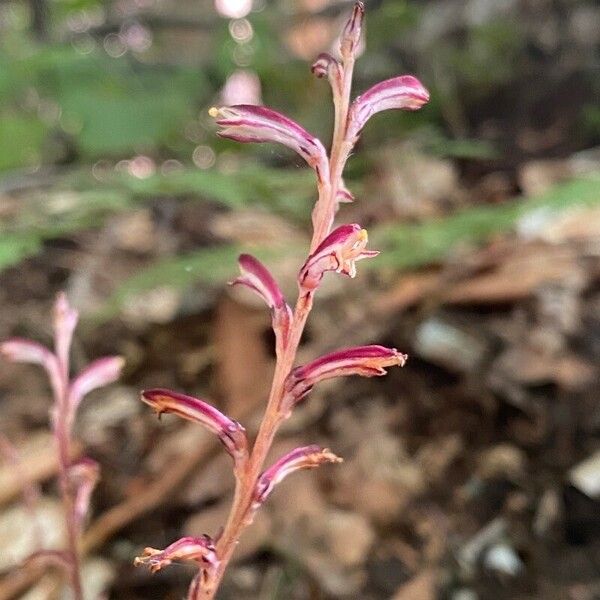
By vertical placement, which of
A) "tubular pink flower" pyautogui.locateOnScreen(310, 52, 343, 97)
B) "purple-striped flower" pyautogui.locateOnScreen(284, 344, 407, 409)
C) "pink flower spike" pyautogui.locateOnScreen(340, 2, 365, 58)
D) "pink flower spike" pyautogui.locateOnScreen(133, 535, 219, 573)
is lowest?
"pink flower spike" pyautogui.locateOnScreen(133, 535, 219, 573)

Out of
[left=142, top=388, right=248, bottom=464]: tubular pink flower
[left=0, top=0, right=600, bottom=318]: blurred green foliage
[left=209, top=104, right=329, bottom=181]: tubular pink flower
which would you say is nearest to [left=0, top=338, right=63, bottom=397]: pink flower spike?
[left=142, top=388, right=248, bottom=464]: tubular pink flower

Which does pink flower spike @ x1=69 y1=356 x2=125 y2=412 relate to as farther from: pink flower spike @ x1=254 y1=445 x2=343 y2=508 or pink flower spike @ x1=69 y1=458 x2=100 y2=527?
pink flower spike @ x1=254 y1=445 x2=343 y2=508

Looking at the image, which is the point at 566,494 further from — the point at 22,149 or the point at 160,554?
the point at 22,149

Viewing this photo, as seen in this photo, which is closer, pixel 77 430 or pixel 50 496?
pixel 50 496

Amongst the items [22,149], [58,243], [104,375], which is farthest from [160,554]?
[22,149]

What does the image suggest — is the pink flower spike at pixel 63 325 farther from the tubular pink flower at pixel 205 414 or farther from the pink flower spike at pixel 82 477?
the tubular pink flower at pixel 205 414

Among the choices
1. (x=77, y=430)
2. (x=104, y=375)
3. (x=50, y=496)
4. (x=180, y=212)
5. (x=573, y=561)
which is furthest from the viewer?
(x=180, y=212)
